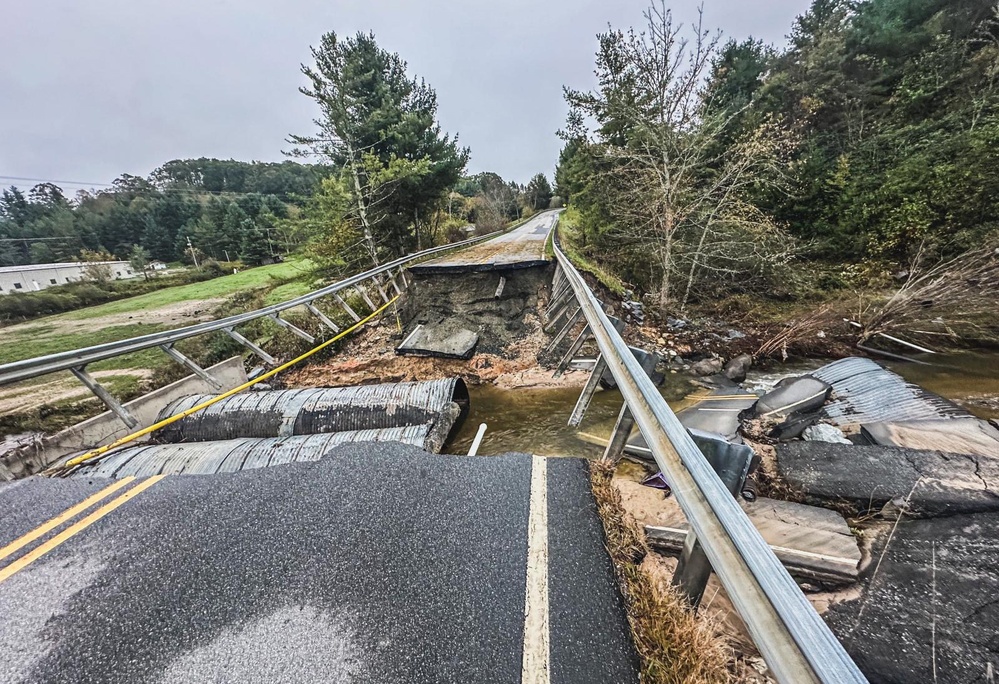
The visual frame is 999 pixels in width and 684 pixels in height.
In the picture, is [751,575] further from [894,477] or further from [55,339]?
[55,339]

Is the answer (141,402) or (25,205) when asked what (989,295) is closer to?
Answer: (141,402)

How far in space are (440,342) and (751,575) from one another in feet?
23.1

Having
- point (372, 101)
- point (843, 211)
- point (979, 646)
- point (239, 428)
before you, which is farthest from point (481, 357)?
point (843, 211)

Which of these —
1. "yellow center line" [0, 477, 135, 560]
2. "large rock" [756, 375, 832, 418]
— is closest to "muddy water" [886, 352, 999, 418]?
"large rock" [756, 375, 832, 418]

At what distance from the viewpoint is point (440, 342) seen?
304 inches

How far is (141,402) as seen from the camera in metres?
4.76

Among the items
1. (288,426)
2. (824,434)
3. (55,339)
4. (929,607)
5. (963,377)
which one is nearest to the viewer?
(929,607)

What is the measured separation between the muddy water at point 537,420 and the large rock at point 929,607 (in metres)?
2.48

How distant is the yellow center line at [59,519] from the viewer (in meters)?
2.17

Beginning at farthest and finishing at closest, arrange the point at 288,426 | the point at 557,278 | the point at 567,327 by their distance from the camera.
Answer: the point at 557,278
the point at 567,327
the point at 288,426

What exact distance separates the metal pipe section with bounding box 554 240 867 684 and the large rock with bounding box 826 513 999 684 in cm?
149

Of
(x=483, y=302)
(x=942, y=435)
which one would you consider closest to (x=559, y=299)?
(x=483, y=302)

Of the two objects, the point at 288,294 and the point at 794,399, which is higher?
the point at 288,294

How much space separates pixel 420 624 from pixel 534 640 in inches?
21.1
